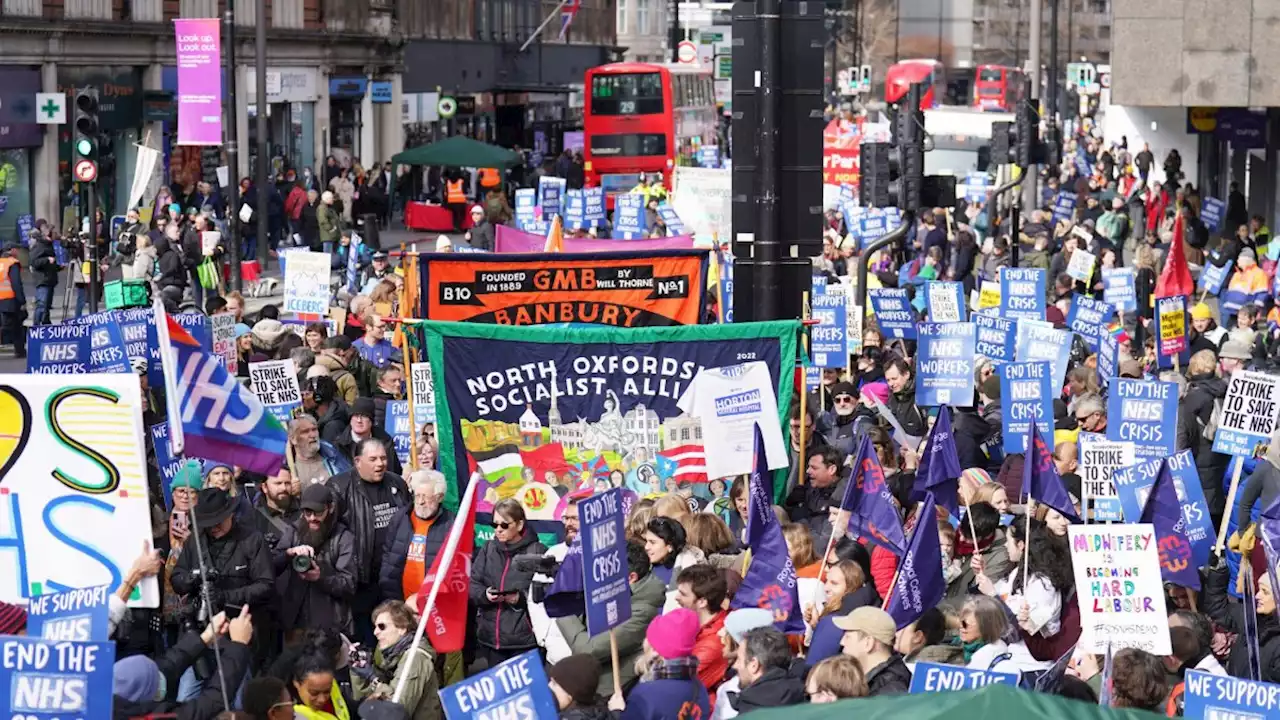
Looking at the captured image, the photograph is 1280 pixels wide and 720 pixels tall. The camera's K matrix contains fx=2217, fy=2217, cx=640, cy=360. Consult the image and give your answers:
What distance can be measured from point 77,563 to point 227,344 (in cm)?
799

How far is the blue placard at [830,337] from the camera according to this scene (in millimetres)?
16828

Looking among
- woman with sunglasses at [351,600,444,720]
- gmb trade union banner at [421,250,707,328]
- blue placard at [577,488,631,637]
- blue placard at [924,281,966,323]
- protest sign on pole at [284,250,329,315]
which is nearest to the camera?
blue placard at [577,488,631,637]

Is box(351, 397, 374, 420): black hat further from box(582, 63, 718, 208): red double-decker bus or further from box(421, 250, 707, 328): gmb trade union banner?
box(582, 63, 718, 208): red double-decker bus

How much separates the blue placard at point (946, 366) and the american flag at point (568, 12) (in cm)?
5638

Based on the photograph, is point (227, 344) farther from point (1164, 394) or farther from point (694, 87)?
point (694, 87)

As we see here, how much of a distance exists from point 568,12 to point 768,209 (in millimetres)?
58602

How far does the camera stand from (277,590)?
1016 cm

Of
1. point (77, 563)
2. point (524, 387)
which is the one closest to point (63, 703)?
point (77, 563)

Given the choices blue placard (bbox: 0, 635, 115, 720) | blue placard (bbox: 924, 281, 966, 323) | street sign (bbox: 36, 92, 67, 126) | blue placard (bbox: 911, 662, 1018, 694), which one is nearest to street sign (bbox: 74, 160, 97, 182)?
street sign (bbox: 36, 92, 67, 126)

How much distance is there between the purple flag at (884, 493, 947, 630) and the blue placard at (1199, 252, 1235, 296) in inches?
603

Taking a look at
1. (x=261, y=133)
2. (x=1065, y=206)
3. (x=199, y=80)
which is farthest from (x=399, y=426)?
(x=261, y=133)

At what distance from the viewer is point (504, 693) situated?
730 centimetres

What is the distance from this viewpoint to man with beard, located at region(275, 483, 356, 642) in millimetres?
10242

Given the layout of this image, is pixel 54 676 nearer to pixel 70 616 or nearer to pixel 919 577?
pixel 70 616
